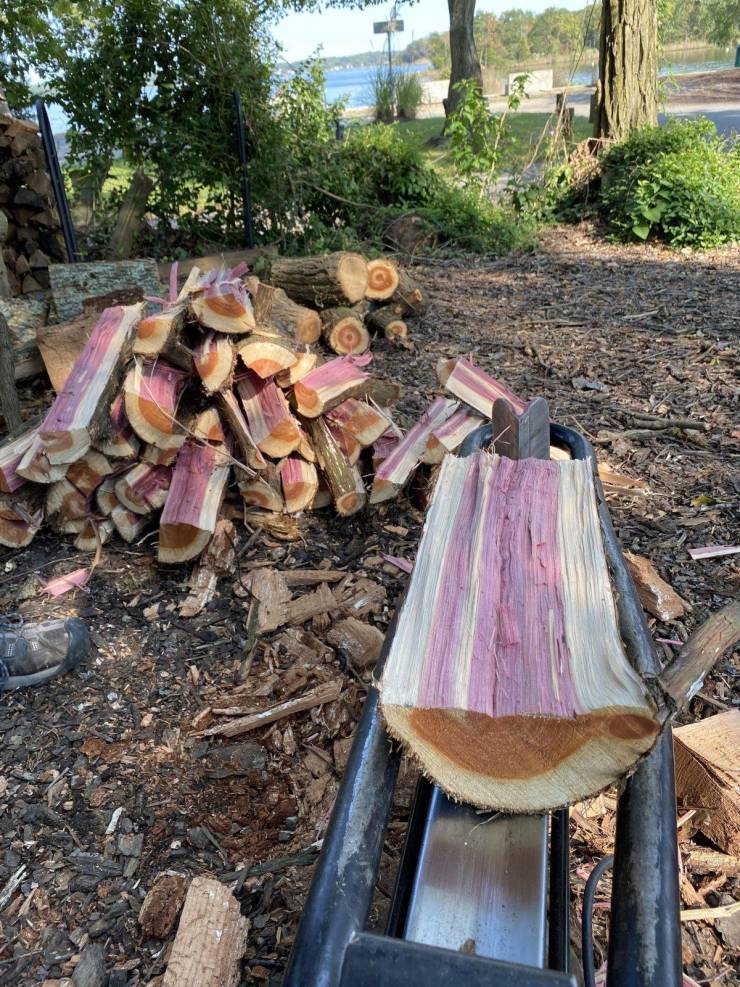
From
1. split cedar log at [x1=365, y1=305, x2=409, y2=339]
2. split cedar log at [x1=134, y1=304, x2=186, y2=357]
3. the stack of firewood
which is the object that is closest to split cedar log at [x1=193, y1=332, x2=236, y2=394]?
split cedar log at [x1=134, y1=304, x2=186, y2=357]

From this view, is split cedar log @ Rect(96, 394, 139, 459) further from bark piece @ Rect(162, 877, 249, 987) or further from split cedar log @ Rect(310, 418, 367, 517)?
bark piece @ Rect(162, 877, 249, 987)

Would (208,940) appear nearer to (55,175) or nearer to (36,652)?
(36,652)

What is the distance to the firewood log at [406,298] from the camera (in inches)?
225

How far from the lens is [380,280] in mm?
5555

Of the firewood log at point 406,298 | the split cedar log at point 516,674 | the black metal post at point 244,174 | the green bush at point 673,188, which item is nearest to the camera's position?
the split cedar log at point 516,674

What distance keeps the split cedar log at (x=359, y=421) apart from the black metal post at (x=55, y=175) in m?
3.67

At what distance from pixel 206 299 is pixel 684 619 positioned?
224cm

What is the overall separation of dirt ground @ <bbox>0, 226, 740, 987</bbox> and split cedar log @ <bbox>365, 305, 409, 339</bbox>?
1.14 m

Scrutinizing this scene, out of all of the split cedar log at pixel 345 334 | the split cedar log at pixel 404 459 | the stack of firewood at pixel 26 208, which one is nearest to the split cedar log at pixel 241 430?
the split cedar log at pixel 404 459

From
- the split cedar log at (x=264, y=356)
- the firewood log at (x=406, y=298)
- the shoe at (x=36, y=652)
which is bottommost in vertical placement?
the shoe at (x=36, y=652)

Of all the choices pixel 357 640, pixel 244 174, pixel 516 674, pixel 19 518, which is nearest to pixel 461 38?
pixel 244 174

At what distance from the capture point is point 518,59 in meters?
41.3

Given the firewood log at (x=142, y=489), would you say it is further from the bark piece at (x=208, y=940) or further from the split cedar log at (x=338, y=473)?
the bark piece at (x=208, y=940)

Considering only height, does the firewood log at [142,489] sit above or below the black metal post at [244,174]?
below
